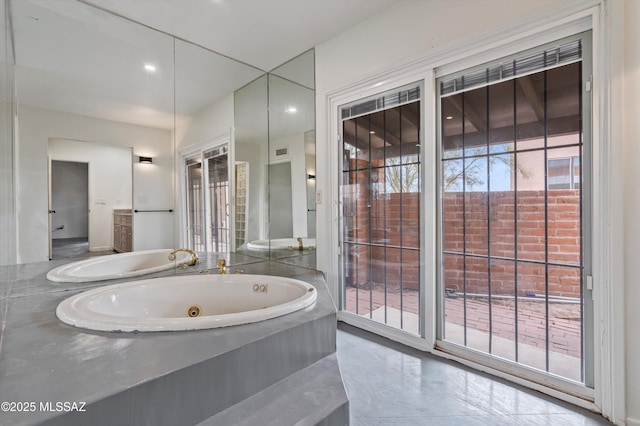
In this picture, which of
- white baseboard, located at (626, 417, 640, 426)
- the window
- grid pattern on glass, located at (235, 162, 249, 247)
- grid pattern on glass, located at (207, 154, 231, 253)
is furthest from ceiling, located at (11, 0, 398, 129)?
white baseboard, located at (626, 417, 640, 426)

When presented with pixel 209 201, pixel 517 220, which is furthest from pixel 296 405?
pixel 209 201

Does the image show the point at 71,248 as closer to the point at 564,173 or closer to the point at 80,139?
the point at 80,139

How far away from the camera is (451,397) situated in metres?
1.58

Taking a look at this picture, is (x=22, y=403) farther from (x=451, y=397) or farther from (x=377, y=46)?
(x=377, y=46)

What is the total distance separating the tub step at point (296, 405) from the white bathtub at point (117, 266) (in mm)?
1418

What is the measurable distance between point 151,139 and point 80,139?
0.44 m

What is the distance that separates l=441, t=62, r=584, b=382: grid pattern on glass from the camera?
1.60 meters

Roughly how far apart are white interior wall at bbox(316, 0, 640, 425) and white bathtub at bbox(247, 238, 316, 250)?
0.19 m

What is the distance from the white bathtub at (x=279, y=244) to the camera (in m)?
2.88

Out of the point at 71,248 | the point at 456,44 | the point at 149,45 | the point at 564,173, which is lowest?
the point at 71,248

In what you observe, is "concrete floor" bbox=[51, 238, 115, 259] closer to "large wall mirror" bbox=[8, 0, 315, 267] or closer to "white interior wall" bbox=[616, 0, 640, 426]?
"large wall mirror" bbox=[8, 0, 315, 267]

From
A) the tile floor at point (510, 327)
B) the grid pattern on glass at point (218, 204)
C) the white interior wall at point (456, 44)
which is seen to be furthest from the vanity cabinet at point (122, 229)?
the tile floor at point (510, 327)

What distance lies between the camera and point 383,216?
2441 mm

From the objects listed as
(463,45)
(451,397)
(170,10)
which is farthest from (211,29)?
(451,397)
